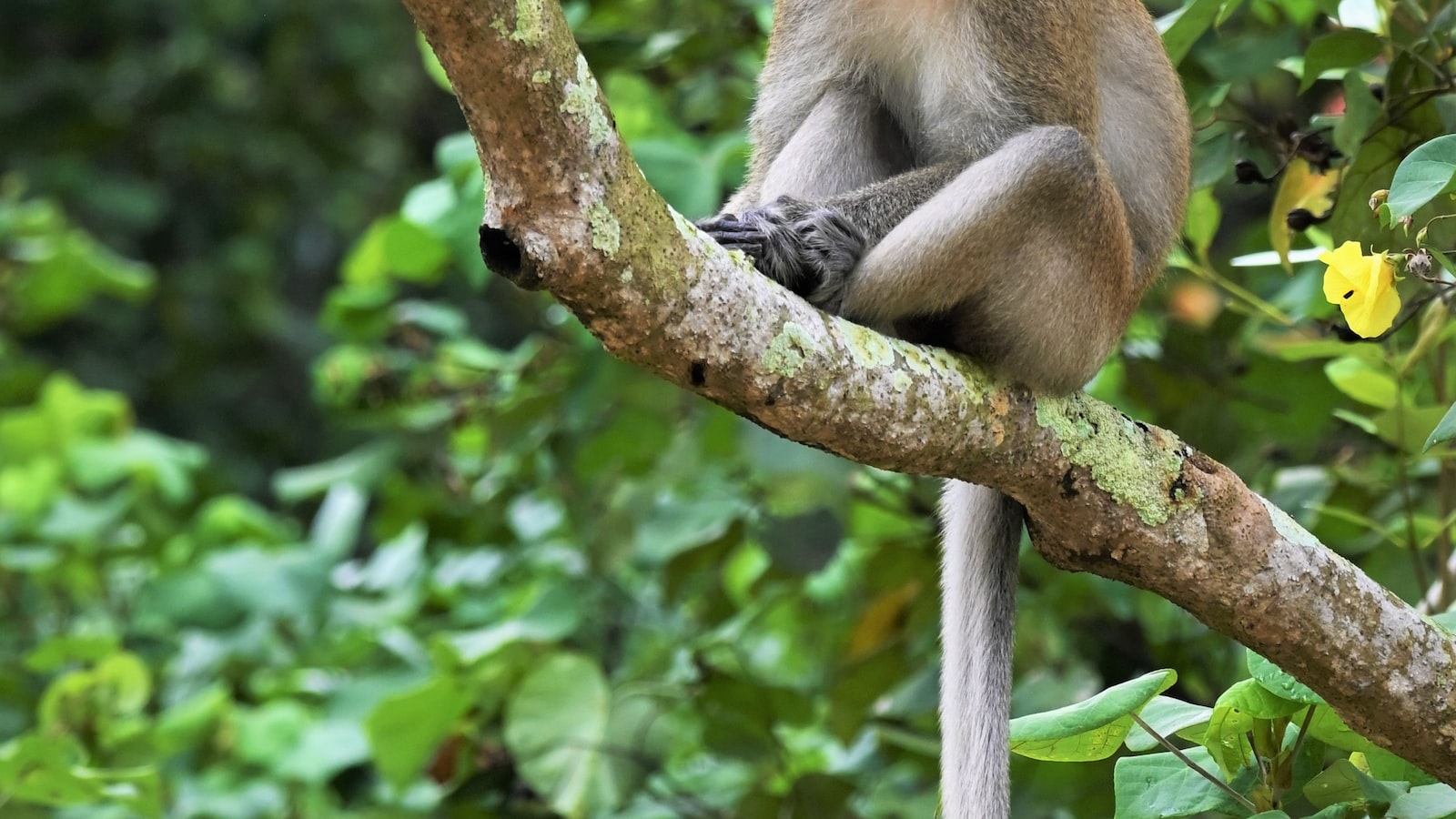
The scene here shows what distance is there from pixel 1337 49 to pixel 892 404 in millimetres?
1206

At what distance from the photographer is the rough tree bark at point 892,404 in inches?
66.6

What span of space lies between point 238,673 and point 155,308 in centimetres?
458

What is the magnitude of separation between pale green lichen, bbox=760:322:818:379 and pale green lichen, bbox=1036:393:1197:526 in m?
0.43

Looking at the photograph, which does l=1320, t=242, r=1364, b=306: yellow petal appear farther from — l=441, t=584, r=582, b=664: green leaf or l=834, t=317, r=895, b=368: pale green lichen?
l=441, t=584, r=582, b=664: green leaf

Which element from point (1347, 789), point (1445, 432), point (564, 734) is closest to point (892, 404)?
point (1445, 432)

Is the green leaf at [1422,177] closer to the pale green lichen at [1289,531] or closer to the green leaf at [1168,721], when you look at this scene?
the pale green lichen at [1289,531]

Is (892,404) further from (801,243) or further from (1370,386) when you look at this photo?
(1370,386)

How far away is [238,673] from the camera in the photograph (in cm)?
461

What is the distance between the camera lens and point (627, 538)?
3.66 m

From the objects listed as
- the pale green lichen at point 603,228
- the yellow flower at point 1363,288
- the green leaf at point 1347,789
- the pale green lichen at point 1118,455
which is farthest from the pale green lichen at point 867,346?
the green leaf at point 1347,789

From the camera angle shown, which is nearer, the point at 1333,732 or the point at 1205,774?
the point at 1205,774

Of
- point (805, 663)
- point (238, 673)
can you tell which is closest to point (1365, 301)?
point (805, 663)

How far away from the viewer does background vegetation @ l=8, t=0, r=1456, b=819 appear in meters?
3.05

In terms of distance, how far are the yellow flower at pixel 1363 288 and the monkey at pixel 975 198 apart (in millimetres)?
457
